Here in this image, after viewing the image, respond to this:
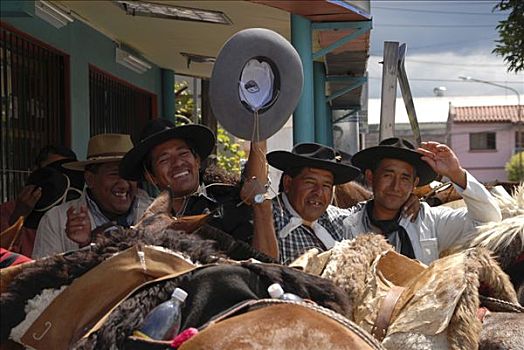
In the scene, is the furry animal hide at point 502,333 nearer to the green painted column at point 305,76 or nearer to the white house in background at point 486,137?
the green painted column at point 305,76

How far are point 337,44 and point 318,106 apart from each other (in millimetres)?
4101

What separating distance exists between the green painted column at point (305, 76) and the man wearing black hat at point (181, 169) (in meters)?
2.41

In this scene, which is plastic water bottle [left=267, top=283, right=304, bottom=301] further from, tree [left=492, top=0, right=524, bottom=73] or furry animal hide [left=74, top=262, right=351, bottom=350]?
tree [left=492, top=0, right=524, bottom=73]

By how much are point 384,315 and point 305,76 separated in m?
3.94

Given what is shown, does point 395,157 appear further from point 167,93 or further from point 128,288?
point 167,93

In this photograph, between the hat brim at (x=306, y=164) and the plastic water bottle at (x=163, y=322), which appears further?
the hat brim at (x=306, y=164)

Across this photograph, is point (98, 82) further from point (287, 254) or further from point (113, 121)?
point (287, 254)

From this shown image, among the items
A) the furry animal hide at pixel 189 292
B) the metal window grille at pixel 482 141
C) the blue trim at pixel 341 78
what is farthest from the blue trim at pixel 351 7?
the metal window grille at pixel 482 141

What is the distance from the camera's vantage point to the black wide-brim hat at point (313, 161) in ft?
13.9

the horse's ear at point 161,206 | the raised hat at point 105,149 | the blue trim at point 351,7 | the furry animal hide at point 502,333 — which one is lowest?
the furry animal hide at point 502,333

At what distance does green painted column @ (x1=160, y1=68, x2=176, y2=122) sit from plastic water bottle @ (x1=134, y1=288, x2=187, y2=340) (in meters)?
10.7

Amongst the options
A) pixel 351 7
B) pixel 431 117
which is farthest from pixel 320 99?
pixel 431 117

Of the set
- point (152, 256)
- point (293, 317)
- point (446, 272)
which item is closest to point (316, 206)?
point (446, 272)

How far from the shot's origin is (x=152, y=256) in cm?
242
